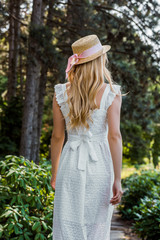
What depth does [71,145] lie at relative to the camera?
8.10 ft

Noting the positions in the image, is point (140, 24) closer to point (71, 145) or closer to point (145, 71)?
point (145, 71)

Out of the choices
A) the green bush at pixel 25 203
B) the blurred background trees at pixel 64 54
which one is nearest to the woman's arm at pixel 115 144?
the green bush at pixel 25 203

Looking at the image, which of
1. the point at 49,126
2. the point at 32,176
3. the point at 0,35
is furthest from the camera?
the point at 49,126

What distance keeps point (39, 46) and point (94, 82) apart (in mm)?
3966

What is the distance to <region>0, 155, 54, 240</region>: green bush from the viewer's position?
3.08 metres

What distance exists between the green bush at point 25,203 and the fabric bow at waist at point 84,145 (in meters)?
0.97

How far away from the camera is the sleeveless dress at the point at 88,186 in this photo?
2369mm

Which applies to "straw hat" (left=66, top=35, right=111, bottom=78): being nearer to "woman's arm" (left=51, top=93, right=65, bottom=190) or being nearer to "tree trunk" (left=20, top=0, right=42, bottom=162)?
"woman's arm" (left=51, top=93, right=65, bottom=190)

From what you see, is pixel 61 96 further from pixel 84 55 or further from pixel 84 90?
pixel 84 55

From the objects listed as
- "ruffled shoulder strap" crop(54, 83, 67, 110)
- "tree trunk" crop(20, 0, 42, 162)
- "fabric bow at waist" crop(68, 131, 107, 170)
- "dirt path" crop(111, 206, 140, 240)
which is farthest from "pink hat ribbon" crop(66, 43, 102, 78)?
"tree trunk" crop(20, 0, 42, 162)

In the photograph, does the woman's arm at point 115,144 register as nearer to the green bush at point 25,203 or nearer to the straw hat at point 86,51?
the straw hat at point 86,51

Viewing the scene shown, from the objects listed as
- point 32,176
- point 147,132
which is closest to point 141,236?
point 32,176

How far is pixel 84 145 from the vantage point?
2.47 m

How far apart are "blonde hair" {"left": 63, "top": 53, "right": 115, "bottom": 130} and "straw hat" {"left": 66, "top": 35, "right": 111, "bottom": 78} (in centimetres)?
3
